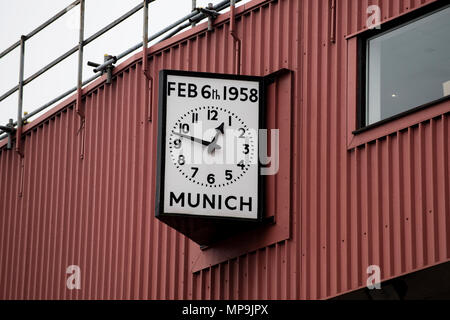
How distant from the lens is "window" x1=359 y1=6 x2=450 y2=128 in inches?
512

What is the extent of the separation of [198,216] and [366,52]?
3009mm

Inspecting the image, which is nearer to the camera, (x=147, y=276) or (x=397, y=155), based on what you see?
(x=397, y=155)

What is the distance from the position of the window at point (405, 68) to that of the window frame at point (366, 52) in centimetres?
1

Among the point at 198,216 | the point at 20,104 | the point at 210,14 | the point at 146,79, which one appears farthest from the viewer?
the point at 20,104

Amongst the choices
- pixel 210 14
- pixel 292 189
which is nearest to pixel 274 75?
pixel 292 189

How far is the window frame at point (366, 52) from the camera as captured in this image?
43.1 feet

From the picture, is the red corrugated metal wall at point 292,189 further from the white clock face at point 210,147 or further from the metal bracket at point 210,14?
the white clock face at point 210,147

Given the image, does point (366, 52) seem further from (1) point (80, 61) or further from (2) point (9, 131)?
(2) point (9, 131)

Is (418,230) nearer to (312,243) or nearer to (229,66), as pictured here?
(312,243)

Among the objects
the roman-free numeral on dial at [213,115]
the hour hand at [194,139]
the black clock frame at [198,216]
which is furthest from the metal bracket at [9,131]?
the roman-free numeral on dial at [213,115]

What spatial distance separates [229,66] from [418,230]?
4.56 meters

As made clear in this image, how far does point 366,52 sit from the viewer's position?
14.1 meters

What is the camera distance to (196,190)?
14188mm
